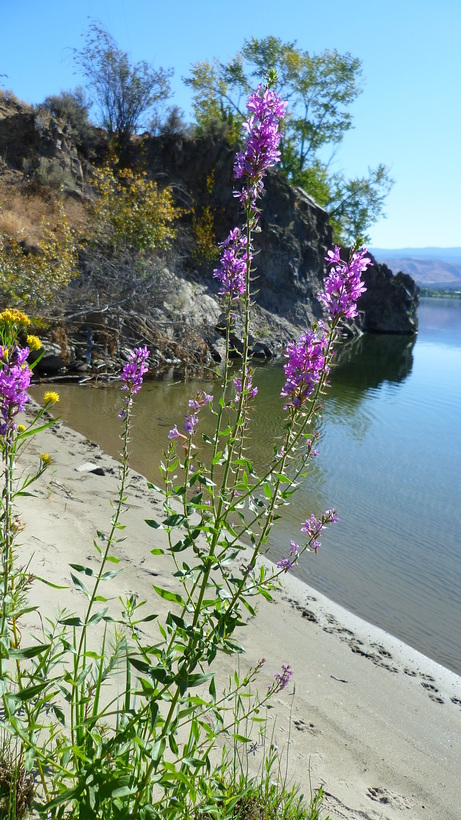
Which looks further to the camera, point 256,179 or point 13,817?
point 256,179

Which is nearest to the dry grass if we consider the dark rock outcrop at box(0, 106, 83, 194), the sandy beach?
the dark rock outcrop at box(0, 106, 83, 194)

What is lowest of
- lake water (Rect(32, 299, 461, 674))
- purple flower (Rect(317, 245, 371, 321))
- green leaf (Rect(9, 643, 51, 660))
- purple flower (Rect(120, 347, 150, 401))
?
lake water (Rect(32, 299, 461, 674))

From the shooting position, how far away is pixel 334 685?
13.5 feet

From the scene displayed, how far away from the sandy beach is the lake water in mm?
720

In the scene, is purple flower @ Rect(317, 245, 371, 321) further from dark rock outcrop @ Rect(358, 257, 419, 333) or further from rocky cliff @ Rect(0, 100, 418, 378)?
dark rock outcrop @ Rect(358, 257, 419, 333)

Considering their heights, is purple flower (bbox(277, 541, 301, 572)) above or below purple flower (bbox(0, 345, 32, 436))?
below

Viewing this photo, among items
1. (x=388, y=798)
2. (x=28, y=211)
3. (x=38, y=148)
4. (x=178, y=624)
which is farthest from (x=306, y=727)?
(x=38, y=148)

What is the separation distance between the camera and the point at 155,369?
15.7 meters

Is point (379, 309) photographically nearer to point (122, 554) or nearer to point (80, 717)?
point (122, 554)

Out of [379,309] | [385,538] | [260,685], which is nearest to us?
[260,685]

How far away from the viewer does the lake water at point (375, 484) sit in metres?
5.99

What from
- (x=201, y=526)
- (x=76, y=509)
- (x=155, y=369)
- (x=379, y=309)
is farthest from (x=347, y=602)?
(x=379, y=309)

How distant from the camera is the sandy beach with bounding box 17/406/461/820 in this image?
318cm

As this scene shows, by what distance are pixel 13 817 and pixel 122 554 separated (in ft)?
11.0
